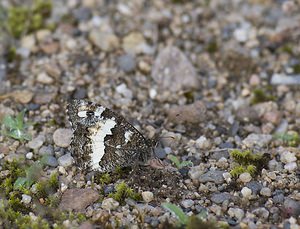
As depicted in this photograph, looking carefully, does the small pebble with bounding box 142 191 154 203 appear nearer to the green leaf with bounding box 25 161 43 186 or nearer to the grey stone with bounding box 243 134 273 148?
the green leaf with bounding box 25 161 43 186

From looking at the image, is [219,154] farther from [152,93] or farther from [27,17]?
[27,17]

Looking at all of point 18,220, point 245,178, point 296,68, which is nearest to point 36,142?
point 18,220

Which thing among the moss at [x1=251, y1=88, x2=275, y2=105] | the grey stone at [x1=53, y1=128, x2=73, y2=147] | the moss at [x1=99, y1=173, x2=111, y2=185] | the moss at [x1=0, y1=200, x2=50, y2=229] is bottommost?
the moss at [x1=0, y1=200, x2=50, y2=229]

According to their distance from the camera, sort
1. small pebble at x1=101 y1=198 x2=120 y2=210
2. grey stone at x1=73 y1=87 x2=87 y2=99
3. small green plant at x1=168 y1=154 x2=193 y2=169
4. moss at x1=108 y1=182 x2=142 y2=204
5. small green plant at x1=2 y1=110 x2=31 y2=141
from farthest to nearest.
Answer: grey stone at x1=73 y1=87 x2=87 y2=99
small green plant at x1=2 y1=110 x2=31 y2=141
small green plant at x1=168 y1=154 x2=193 y2=169
moss at x1=108 y1=182 x2=142 y2=204
small pebble at x1=101 y1=198 x2=120 y2=210

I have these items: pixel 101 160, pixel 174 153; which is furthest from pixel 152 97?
pixel 101 160

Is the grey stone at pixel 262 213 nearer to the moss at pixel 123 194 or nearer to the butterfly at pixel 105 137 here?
the moss at pixel 123 194

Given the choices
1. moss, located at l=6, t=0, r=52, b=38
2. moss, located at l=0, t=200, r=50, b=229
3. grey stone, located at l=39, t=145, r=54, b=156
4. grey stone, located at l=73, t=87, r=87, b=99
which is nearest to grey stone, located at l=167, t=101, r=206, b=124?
grey stone, located at l=73, t=87, r=87, b=99

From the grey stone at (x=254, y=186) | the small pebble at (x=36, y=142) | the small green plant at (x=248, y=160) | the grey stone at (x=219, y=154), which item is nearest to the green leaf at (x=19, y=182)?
the small pebble at (x=36, y=142)
